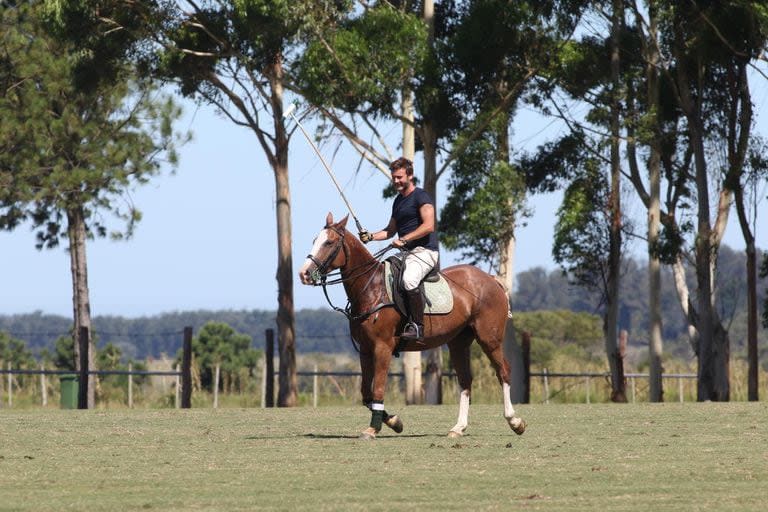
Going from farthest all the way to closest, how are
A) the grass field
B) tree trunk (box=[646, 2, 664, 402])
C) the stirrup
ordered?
tree trunk (box=[646, 2, 664, 402]), the stirrup, the grass field

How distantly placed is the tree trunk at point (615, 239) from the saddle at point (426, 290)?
24348 millimetres

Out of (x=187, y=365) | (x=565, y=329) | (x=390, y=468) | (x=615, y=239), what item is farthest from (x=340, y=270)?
(x=565, y=329)

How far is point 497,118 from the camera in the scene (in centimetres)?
3872

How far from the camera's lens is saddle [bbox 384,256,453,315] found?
52.1ft

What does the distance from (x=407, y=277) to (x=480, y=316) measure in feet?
3.96

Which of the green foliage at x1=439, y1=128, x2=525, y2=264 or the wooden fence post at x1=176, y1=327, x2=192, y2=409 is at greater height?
the green foliage at x1=439, y1=128, x2=525, y2=264

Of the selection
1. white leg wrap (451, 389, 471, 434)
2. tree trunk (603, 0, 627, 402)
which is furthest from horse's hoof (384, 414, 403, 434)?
tree trunk (603, 0, 627, 402)

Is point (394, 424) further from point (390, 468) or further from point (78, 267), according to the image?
point (78, 267)

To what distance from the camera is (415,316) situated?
52.5 feet

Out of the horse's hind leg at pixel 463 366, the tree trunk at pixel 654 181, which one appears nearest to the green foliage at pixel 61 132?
the tree trunk at pixel 654 181

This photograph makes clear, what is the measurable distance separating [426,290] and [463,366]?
1100 mm

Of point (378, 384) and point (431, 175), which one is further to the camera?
point (431, 175)

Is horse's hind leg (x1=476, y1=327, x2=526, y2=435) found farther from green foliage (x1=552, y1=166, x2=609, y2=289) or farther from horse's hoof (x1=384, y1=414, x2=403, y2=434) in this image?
green foliage (x1=552, y1=166, x2=609, y2=289)

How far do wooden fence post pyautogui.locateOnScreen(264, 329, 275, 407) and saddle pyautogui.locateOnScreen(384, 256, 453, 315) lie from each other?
19857 mm
